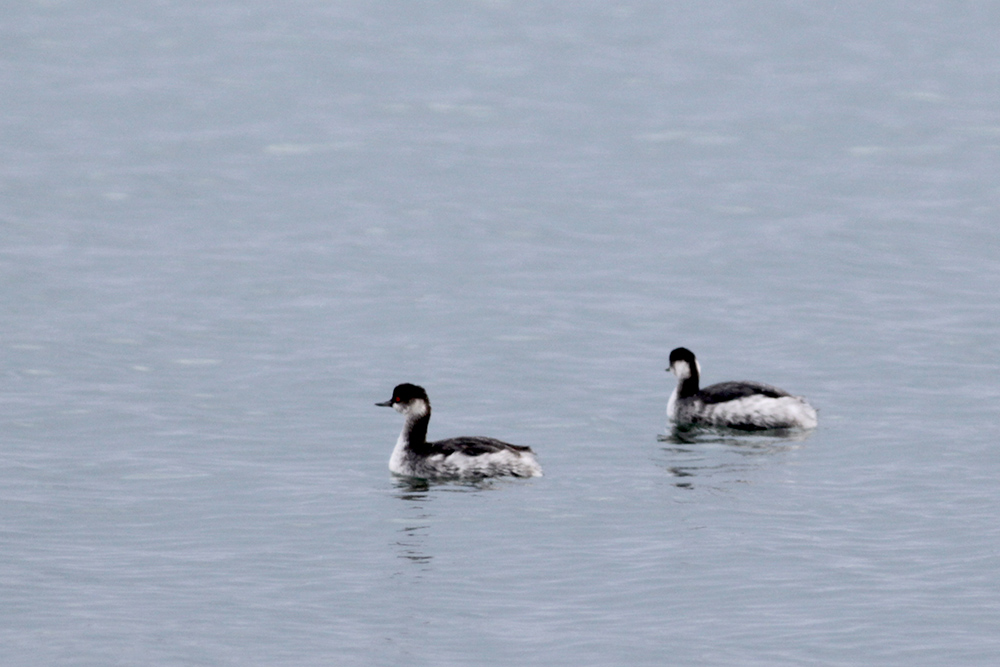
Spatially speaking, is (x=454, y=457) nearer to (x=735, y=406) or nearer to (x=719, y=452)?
(x=719, y=452)

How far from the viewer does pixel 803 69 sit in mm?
59125

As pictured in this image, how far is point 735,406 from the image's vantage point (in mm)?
25844

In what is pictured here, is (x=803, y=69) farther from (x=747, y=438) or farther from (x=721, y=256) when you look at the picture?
(x=747, y=438)

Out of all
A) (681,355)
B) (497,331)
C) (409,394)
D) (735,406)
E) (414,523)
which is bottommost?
(414,523)

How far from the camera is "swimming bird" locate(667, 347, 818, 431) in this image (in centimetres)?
2525

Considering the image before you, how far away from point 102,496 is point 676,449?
7.19 metres

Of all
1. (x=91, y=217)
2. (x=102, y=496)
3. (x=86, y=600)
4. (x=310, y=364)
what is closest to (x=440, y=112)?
(x=91, y=217)

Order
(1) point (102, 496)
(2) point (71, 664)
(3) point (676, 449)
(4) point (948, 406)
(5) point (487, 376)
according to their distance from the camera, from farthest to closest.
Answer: (5) point (487, 376) → (4) point (948, 406) → (3) point (676, 449) → (1) point (102, 496) → (2) point (71, 664)

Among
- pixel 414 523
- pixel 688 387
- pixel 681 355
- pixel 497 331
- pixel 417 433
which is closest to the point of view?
pixel 414 523

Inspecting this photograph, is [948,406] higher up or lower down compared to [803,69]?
lower down

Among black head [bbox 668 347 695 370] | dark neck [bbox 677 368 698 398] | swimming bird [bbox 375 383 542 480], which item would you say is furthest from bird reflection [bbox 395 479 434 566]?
black head [bbox 668 347 695 370]

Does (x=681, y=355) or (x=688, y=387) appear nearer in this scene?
(x=688, y=387)

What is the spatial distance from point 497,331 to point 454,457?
9.61m

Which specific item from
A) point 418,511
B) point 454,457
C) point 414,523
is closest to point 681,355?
point 454,457
